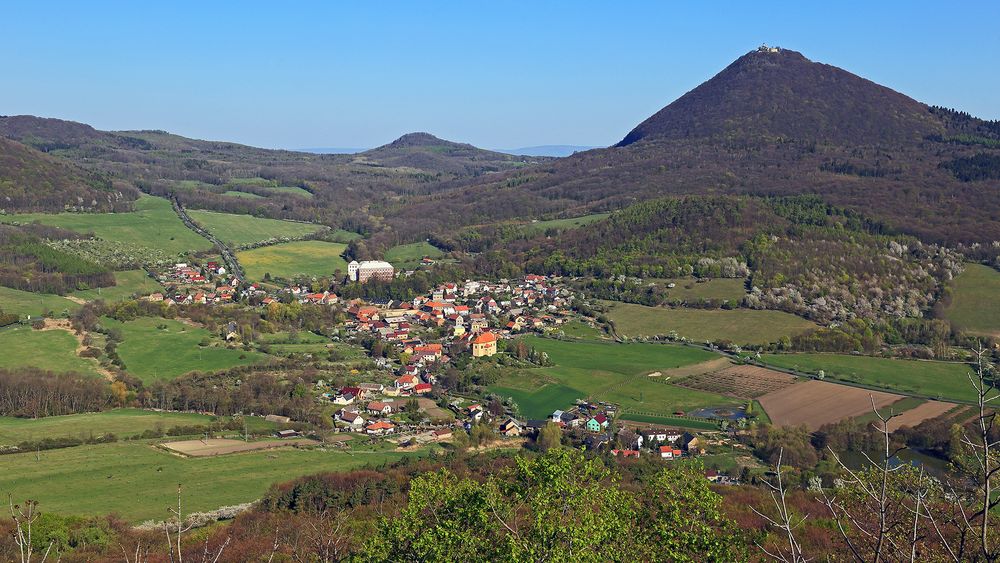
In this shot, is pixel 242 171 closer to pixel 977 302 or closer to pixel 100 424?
pixel 100 424

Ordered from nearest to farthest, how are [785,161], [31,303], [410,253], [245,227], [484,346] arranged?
[484,346] < [31,303] < [410,253] < [245,227] < [785,161]

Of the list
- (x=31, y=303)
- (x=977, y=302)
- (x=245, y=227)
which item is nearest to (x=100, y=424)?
(x=31, y=303)

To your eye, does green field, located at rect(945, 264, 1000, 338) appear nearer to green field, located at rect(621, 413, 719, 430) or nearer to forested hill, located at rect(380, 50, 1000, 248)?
forested hill, located at rect(380, 50, 1000, 248)

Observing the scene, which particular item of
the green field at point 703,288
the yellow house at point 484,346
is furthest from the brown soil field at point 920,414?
the green field at point 703,288

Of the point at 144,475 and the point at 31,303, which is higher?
the point at 31,303

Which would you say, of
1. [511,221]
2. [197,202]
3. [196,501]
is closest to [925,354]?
[196,501]

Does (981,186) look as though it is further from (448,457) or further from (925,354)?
(448,457)

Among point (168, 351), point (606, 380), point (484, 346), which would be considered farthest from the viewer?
point (484, 346)
